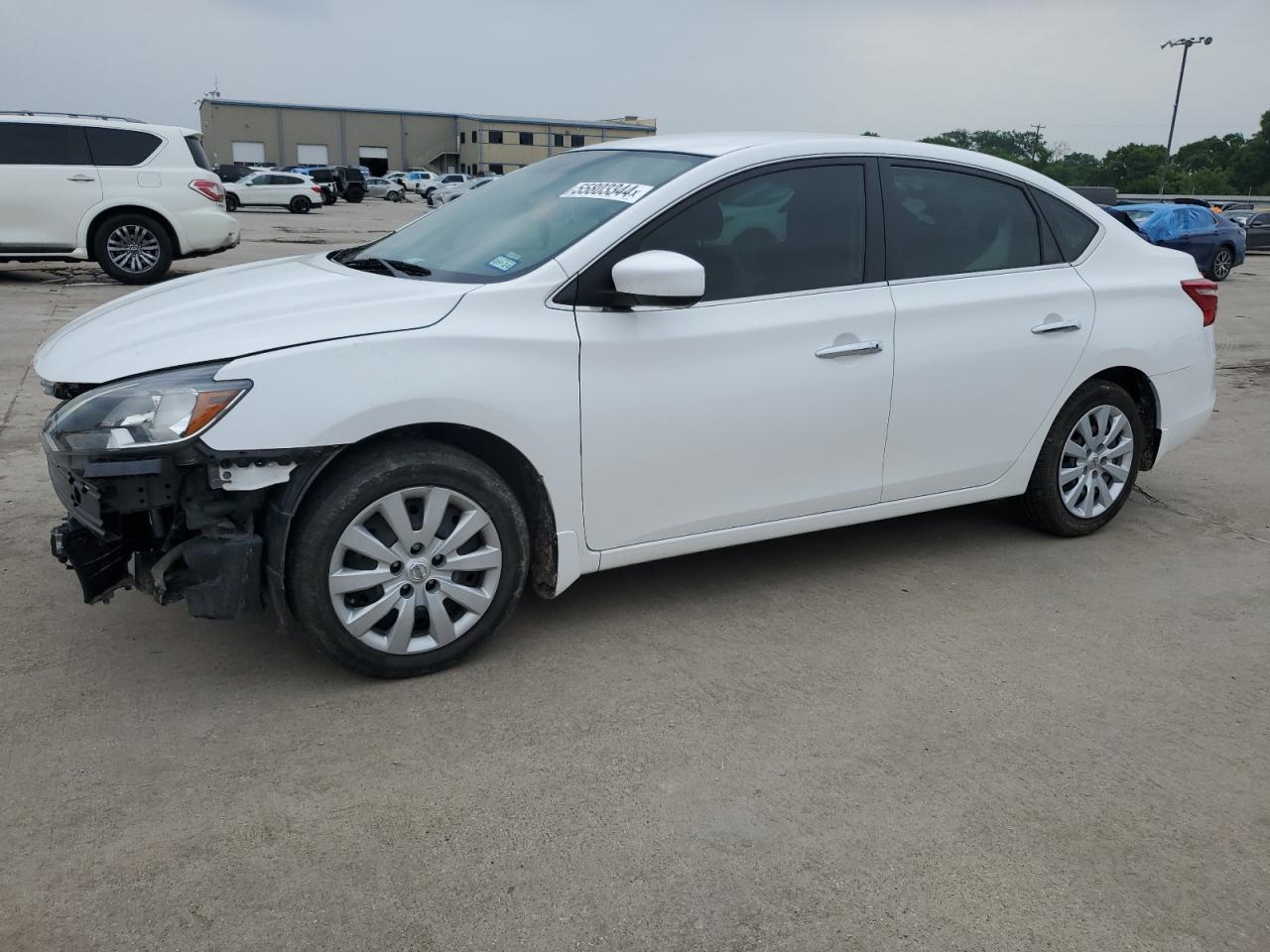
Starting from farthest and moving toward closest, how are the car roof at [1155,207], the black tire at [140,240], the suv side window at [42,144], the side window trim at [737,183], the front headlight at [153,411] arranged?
the car roof at [1155,207], the black tire at [140,240], the suv side window at [42,144], the side window trim at [737,183], the front headlight at [153,411]

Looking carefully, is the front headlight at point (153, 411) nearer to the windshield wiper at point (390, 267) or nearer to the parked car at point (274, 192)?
the windshield wiper at point (390, 267)

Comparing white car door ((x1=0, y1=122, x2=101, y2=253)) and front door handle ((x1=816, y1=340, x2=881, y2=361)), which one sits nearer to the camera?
front door handle ((x1=816, y1=340, x2=881, y2=361))

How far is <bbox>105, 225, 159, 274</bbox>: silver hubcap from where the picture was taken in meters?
12.9

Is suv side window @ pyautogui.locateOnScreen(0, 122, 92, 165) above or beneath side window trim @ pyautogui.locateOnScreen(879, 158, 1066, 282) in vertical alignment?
above

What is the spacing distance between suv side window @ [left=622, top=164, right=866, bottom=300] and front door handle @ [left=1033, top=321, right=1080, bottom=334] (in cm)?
90

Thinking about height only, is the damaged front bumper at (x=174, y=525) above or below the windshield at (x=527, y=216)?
below

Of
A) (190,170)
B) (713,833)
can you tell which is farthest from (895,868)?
(190,170)

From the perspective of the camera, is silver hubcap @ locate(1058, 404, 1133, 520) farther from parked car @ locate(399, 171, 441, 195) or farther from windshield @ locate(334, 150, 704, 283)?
parked car @ locate(399, 171, 441, 195)

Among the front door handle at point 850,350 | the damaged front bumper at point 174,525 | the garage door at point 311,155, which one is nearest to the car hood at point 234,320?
the damaged front bumper at point 174,525

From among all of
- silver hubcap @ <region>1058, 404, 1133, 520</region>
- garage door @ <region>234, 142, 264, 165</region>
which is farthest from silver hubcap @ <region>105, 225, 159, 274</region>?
garage door @ <region>234, 142, 264, 165</region>

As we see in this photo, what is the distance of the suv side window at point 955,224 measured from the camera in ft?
13.9

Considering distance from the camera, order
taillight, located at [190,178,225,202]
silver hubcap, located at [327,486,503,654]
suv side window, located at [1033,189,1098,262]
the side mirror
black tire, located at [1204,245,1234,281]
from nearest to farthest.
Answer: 1. silver hubcap, located at [327,486,503,654]
2. the side mirror
3. suv side window, located at [1033,189,1098,262]
4. taillight, located at [190,178,225,202]
5. black tire, located at [1204,245,1234,281]

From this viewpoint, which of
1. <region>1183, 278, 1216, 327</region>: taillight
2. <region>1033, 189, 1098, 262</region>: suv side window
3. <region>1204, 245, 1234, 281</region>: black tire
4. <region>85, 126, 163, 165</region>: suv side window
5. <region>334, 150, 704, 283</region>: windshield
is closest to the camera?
<region>334, 150, 704, 283</region>: windshield

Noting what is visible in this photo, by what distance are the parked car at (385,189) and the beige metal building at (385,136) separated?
104 feet
